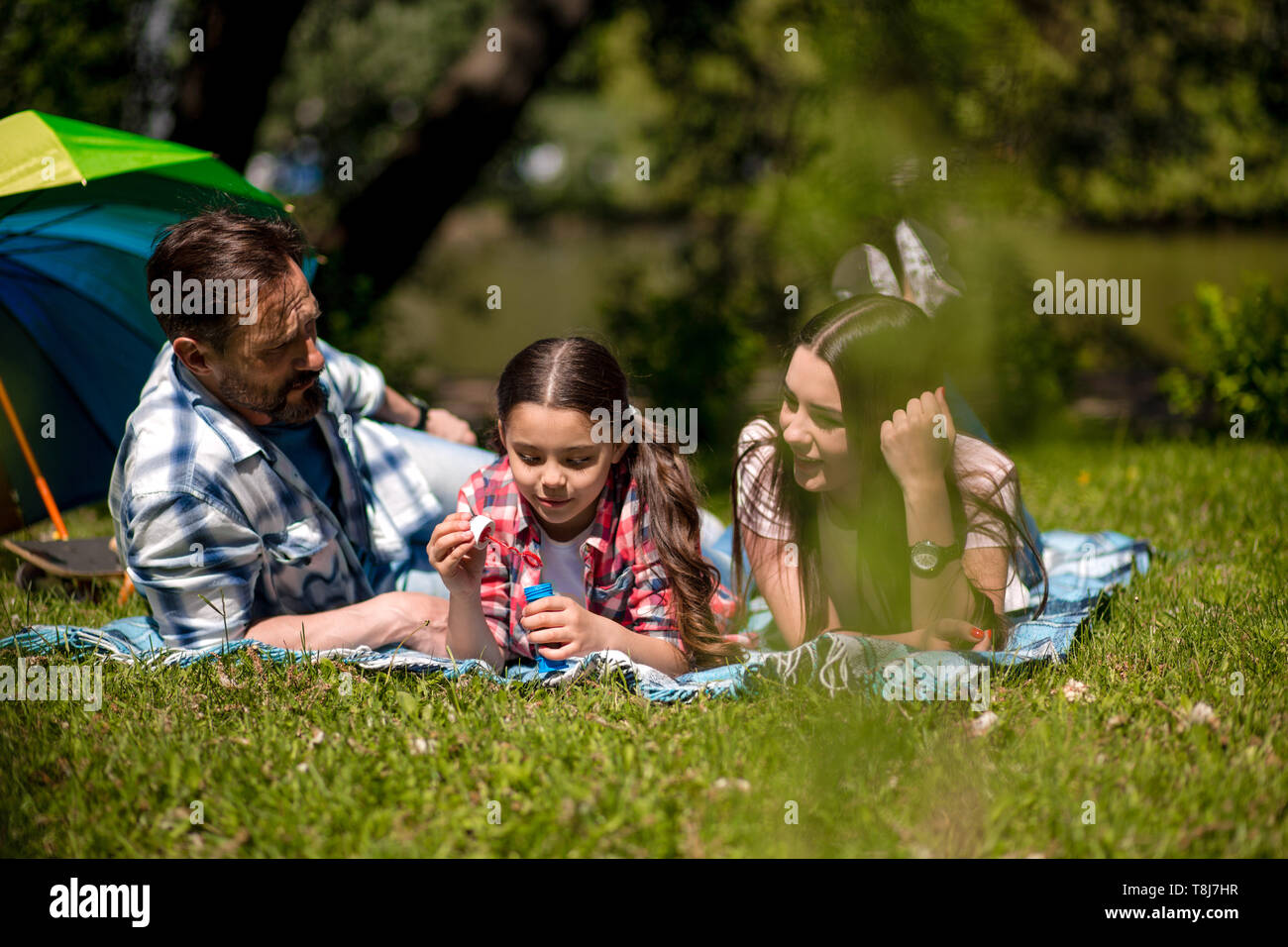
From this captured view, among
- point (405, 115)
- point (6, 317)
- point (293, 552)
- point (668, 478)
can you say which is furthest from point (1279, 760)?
point (405, 115)

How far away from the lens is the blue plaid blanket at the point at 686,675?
2.84 meters

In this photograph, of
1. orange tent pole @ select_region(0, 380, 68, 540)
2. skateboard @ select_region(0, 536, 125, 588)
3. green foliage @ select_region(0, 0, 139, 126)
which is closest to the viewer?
skateboard @ select_region(0, 536, 125, 588)

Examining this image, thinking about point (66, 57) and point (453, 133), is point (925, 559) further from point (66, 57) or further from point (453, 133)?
point (66, 57)

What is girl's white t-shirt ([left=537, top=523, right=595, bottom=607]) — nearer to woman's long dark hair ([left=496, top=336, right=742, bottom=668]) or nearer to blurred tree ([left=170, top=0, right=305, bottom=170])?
woman's long dark hair ([left=496, top=336, right=742, bottom=668])

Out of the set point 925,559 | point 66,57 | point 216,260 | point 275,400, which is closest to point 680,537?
point 925,559

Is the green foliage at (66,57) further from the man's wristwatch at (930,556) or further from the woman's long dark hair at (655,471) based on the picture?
the man's wristwatch at (930,556)

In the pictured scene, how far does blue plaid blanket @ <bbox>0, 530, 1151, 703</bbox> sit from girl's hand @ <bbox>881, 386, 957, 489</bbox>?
48 cm

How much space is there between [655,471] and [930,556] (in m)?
0.80

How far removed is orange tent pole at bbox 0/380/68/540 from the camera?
4.20 meters

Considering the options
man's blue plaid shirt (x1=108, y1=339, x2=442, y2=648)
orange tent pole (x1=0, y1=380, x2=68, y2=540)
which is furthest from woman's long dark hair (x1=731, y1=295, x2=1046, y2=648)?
orange tent pole (x1=0, y1=380, x2=68, y2=540)

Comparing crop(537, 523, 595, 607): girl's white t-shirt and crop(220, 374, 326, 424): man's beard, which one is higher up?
crop(220, 374, 326, 424): man's beard

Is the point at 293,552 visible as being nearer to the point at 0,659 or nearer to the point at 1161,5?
the point at 0,659

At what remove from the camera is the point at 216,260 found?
9.89 feet

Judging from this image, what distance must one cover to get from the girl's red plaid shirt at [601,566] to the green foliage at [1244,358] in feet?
14.5
